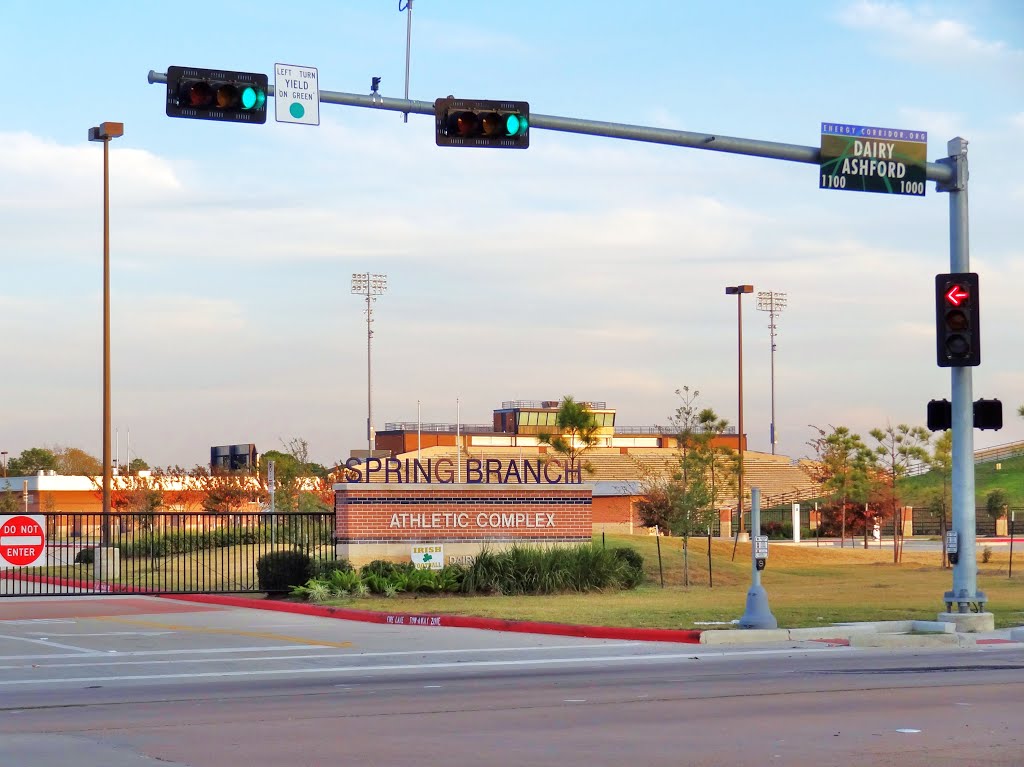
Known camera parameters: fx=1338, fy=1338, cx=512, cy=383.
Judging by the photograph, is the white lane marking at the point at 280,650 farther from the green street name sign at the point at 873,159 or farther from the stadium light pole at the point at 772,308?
the stadium light pole at the point at 772,308

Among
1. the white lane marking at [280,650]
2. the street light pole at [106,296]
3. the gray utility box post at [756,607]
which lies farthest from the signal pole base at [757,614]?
the street light pole at [106,296]

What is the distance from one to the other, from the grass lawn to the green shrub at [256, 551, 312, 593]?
2.10 meters

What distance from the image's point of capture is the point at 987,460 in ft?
392

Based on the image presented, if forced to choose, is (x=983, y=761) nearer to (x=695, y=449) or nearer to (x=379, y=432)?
(x=695, y=449)

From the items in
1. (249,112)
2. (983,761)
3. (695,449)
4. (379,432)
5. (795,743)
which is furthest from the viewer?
(379,432)

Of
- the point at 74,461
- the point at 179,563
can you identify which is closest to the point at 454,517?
the point at 179,563

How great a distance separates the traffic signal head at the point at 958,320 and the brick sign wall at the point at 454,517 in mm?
13337

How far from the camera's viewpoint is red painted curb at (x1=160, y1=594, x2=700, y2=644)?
19.3 metres

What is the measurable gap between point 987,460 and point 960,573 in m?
106

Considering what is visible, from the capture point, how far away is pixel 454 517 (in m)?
30.6

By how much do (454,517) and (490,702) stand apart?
1786 cm

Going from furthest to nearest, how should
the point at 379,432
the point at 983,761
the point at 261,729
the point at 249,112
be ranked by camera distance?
the point at 379,432 < the point at 249,112 < the point at 261,729 < the point at 983,761

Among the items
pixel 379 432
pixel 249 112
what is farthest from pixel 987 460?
pixel 249 112

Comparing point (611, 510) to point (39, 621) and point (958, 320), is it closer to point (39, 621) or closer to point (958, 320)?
point (39, 621)
